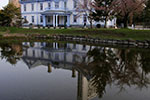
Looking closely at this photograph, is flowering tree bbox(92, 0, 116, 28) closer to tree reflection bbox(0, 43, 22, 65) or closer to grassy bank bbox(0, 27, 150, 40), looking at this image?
grassy bank bbox(0, 27, 150, 40)

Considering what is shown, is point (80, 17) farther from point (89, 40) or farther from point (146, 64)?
point (146, 64)

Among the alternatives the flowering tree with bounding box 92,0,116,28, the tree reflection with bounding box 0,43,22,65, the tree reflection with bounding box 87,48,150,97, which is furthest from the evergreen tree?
the tree reflection with bounding box 0,43,22,65

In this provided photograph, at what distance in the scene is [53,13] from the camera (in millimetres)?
40062

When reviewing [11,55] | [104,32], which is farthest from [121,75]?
[104,32]

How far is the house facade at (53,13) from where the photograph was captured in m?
40.3

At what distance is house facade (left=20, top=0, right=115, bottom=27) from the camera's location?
4028 cm

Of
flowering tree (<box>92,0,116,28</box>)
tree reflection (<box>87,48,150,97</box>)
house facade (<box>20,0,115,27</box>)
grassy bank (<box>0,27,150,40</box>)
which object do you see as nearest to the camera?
tree reflection (<box>87,48,150,97</box>)

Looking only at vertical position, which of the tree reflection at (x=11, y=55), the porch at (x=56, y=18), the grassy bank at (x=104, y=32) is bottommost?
the tree reflection at (x=11, y=55)

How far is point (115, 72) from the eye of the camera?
9719 mm

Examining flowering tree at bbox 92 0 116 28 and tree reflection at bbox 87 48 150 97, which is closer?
tree reflection at bbox 87 48 150 97

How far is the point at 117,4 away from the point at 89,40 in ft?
30.5

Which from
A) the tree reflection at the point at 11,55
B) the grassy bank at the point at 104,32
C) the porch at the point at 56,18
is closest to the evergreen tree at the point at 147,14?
the porch at the point at 56,18

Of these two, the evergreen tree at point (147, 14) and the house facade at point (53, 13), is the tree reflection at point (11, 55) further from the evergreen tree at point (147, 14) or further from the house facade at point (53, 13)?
the evergreen tree at point (147, 14)

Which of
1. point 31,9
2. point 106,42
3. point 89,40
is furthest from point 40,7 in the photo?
point 106,42
